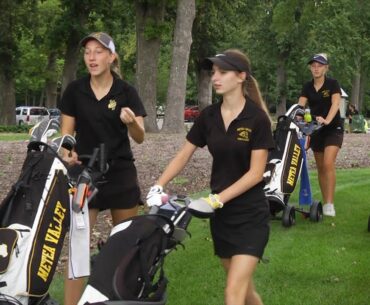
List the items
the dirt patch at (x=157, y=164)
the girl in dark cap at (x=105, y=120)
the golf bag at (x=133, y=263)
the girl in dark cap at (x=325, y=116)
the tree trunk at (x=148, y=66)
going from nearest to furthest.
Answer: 1. the golf bag at (x=133, y=263)
2. the girl in dark cap at (x=105, y=120)
3. the girl in dark cap at (x=325, y=116)
4. the dirt patch at (x=157, y=164)
5. the tree trunk at (x=148, y=66)

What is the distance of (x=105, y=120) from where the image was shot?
510cm

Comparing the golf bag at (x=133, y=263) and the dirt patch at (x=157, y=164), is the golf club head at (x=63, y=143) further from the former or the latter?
the dirt patch at (x=157, y=164)

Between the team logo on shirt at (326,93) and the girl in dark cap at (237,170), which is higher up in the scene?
the team logo on shirt at (326,93)

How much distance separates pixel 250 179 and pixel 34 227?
1.41 metres

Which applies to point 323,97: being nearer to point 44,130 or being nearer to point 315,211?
point 315,211

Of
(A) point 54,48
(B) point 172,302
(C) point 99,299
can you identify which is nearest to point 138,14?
(A) point 54,48

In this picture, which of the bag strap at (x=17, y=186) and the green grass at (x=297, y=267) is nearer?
the bag strap at (x=17, y=186)

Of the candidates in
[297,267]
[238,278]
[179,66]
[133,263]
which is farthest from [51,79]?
[133,263]

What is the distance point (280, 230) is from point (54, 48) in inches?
1139

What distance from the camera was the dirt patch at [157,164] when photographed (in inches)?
423

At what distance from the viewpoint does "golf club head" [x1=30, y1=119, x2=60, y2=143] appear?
4.67 meters

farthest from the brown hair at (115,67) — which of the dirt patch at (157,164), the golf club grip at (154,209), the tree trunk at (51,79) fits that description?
the tree trunk at (51,79)

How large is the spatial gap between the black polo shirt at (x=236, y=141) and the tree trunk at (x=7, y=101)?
35.8 m

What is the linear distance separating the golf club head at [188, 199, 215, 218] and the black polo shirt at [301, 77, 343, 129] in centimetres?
528
